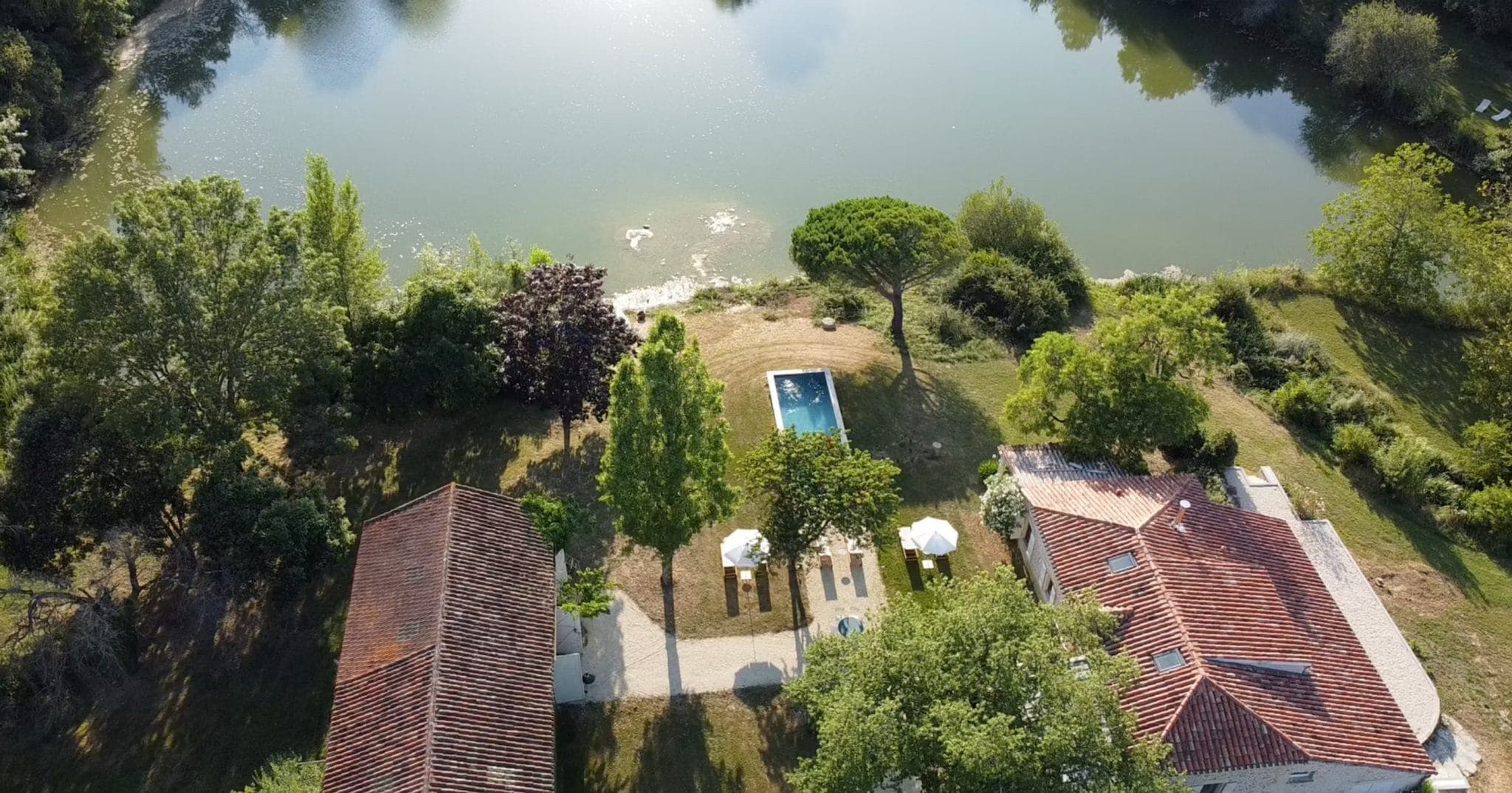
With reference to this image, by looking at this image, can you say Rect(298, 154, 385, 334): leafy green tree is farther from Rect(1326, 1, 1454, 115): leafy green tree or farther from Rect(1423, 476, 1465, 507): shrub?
Rect(1326, 1, 1454, 115): leafy green tree

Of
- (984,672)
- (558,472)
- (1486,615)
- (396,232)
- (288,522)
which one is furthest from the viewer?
(396,232)

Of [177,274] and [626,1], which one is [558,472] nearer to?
[177,274]

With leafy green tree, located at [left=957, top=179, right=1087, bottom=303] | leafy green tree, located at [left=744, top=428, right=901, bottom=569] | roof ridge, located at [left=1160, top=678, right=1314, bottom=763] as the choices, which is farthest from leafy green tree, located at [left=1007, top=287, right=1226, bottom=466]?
leafy green tree, located at [left=957, top=179, right=1087, bottom=303]

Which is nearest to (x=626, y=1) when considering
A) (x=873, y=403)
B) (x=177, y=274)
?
(x=873, y=403)

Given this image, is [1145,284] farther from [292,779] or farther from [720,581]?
[292,779]

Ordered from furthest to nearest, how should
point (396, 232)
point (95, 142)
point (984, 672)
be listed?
point (95, 142)
point (396, 232)
point (984, 672)

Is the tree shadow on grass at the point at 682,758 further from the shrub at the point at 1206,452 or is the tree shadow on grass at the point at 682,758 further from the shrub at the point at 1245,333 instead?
the shrub at the point at 1245,333

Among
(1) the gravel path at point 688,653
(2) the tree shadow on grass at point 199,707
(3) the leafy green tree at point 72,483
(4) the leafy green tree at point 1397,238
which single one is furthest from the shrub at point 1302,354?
(3) the leafy green tree at point 72,483
